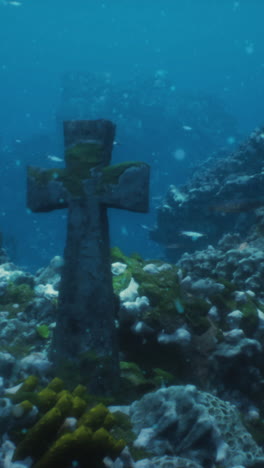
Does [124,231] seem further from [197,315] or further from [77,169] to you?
[77,169]

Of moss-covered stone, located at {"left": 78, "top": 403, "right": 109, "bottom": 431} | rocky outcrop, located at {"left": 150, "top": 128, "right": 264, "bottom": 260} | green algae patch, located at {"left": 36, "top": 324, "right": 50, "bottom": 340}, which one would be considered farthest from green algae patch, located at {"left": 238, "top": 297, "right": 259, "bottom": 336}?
rocky outcrop, located at {"left": 150, "top": 128, "right": 264, "bottom": 260}

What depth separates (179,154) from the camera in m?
59.2

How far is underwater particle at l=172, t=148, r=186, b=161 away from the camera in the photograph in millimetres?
58944

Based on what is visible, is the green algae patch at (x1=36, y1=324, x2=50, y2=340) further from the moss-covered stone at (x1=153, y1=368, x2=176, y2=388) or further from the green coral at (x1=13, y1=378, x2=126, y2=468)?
the green coral at (x1=13, y1=378, x2=126, y2=468)

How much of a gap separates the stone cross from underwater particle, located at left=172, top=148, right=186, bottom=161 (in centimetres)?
5673

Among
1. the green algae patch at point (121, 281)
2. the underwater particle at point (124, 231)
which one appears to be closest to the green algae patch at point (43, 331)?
the green algae patch at point (121, 281)

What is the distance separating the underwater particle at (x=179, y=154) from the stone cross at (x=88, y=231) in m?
56.7

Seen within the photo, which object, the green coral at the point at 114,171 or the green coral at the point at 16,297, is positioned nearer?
the green coral at the point at 114,171

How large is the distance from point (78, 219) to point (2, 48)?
142765mm

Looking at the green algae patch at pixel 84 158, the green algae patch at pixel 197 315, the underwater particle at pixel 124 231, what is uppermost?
the green algae patch at pixel 84 158

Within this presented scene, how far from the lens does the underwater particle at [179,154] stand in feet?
193

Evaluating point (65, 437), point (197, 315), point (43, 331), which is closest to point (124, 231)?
point (43, 331)

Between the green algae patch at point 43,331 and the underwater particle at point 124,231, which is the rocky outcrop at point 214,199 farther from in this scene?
the underwater particle at point 124,231

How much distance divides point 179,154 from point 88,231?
57381 mm
